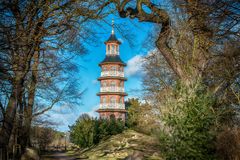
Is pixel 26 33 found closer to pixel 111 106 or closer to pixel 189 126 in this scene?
pixel 189 126

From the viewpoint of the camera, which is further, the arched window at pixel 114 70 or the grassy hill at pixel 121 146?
the arched window at pixel 114 70

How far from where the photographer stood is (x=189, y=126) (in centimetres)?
748

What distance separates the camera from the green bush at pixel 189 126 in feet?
24.2

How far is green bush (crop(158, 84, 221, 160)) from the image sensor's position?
7.37 metres

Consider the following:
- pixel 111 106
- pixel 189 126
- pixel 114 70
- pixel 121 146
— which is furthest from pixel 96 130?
pixel 189 126

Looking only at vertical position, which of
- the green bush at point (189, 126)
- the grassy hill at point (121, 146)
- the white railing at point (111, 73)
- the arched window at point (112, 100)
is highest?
the white railing at point (111, 73)

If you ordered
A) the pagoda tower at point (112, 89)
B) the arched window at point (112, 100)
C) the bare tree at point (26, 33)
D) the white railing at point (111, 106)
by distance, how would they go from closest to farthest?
the bare tree at point (26, 33)
the white railing at point (111, 106)
the pagoda tower at point (112, 89)
the arched window at point (112, 100)

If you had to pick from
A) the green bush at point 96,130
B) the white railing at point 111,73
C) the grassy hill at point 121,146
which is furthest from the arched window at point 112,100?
the grassy hill at point 121,146

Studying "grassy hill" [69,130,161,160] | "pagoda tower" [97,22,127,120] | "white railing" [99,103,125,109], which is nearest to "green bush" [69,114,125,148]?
"grassy hill" [69,130,161,160]

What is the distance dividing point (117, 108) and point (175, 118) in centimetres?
3311

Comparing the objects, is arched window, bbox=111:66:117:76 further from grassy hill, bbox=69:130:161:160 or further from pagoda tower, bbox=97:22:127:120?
grassy hill, bbox=69:130:161:160

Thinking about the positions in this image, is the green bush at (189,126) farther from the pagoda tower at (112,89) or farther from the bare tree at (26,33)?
the pagoda tower at (112,89)

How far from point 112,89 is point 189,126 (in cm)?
3342

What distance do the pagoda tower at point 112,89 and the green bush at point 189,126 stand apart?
3253 centimetres
